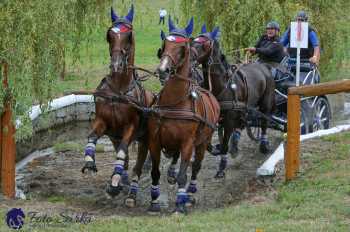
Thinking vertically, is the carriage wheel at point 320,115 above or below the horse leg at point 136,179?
above

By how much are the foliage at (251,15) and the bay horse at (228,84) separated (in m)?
4.71

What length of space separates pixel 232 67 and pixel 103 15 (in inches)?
94.7

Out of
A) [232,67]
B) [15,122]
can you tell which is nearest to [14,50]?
[15,122]

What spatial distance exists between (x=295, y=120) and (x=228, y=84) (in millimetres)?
1587

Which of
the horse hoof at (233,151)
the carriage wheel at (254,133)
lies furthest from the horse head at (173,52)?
the carriage wheel at (254,133)

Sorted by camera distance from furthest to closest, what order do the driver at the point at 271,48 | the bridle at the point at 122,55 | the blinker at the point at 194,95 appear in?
1. the driver at the point at 271,48
2. the blinker at the point at 194,95
3. the bridle at the point at 122,55

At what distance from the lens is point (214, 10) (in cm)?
1825

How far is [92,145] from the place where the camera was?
382 inches

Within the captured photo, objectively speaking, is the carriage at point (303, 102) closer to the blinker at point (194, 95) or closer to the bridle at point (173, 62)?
the blinker at point (194, 95)

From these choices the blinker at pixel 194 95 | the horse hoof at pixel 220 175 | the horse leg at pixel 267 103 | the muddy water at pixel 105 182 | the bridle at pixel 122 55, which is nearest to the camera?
the bridle at pixel 122 55

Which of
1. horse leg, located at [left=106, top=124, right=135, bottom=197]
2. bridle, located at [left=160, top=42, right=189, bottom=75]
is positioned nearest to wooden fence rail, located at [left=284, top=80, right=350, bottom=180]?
bridle, located at [left=160, top=42, right=189, bottom=75]

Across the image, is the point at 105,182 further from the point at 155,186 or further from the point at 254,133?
the point at 254,133

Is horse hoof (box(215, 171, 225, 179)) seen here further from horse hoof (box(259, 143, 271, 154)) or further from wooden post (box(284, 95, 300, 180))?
horse hoof (box(259, 143, 271, 154))

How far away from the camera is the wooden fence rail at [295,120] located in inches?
422
